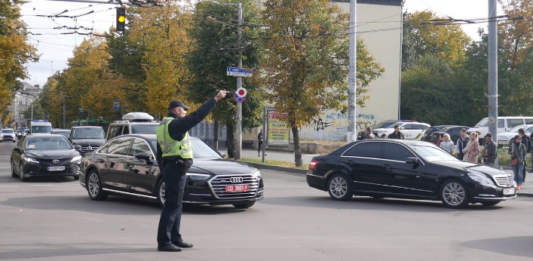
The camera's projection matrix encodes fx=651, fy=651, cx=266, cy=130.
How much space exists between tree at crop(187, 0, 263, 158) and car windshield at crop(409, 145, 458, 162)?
63.0 feet

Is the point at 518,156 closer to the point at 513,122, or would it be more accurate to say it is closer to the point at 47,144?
the point at 47,144

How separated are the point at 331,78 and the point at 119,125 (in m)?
8.89

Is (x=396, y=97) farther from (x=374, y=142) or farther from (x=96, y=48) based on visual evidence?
(x=374, y=142)

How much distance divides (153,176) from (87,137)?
62.5 feet

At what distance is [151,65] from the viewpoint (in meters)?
45.7

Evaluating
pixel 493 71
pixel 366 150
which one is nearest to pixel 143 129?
pixel 366 150

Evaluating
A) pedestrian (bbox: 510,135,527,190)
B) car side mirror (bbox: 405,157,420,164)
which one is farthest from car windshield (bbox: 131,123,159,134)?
pedestrian (bbox: 510,135,527,190)

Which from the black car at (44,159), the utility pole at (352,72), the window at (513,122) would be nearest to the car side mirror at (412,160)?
the utility pole at (352,72)

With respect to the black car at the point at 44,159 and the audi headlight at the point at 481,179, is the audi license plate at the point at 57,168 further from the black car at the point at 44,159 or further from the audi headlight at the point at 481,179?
the audi headlight at the point at 481,179

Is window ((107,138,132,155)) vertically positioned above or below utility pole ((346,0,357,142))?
below

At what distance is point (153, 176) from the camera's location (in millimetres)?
12648

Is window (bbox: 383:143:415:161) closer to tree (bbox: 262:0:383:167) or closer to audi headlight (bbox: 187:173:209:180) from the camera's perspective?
audi headlight (bbox: 187:173:209:180)

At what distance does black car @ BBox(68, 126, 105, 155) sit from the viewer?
96.5ft

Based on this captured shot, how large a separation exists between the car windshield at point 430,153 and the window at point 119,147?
6.35 meters
